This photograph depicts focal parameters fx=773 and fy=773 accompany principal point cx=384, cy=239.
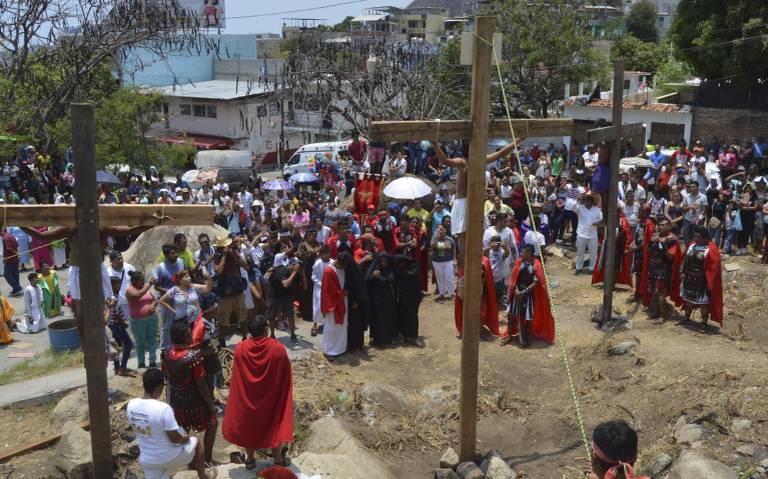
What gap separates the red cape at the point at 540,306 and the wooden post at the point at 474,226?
12.7 feet

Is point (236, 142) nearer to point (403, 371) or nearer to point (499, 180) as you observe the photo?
point (499, 180)

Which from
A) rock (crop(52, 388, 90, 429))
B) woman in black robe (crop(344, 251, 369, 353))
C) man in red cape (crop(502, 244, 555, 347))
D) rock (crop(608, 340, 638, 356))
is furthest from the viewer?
man in red cape (crop(502, 244, 555, 347))

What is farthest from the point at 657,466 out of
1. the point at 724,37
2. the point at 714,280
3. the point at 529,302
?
the point at 724,37

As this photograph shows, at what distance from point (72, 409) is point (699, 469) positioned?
6.27 meters

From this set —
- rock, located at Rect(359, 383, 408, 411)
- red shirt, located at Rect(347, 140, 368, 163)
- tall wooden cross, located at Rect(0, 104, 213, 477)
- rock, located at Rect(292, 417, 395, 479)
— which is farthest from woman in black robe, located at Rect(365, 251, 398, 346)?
red shirt, located at Rect(347, 140, 368, 163)

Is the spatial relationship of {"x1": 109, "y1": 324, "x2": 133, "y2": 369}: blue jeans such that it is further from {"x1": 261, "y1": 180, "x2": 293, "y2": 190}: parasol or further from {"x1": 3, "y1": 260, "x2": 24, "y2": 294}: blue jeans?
{"x1": 261, "y1": 180, "x2": 293, "y2": 190}: parasol

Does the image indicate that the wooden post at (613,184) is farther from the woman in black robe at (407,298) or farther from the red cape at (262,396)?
the red cape at (262,396)

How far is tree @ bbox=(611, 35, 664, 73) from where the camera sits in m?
48.1

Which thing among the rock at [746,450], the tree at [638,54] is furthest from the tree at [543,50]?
the rock at [746,450]

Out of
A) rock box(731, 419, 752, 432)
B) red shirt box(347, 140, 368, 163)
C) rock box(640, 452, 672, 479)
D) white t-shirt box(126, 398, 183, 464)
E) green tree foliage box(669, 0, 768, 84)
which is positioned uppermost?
green tree foliage box(669, 0, 768, 84)

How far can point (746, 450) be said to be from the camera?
714 centimetres

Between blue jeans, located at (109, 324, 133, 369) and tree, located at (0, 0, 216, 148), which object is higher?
tree, located at (0, 0, 216, 148)

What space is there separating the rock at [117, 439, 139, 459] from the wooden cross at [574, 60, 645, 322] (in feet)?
21.9

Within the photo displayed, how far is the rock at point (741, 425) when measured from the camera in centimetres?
748
